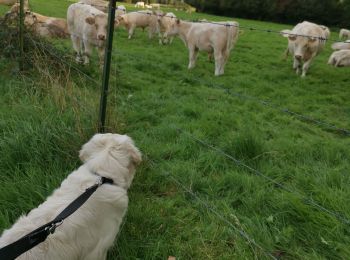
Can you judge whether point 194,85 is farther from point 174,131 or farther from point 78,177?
point 78,177

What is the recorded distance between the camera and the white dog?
6.62ft

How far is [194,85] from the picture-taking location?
8242mm

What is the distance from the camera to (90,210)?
2283 millimetres

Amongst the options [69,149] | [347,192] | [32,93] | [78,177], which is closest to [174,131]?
[69,149]

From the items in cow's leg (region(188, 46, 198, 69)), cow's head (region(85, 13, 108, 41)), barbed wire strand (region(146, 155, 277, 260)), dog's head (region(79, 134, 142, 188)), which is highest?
cow's head (region(85, 13, 108, 41))

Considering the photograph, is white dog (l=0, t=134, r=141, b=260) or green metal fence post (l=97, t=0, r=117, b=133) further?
green metal fence post (l=97, t=0, r=117, b=133)

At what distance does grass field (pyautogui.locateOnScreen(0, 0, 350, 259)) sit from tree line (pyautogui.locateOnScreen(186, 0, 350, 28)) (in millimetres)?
33945

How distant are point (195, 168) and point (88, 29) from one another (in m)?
6.36

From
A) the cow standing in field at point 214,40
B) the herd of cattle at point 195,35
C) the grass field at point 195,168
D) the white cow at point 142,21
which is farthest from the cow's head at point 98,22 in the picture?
the white cow at point 142,21

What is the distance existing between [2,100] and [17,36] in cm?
173

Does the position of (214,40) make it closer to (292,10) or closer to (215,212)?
(215,212)

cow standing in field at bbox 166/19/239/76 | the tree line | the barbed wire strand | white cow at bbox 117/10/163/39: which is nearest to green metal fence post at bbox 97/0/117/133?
the barbed wire strand

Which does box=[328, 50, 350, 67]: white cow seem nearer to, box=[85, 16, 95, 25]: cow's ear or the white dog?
box=[85, 16, 95, 25]: cow's ear

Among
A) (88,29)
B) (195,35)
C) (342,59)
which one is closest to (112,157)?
(88,29)
